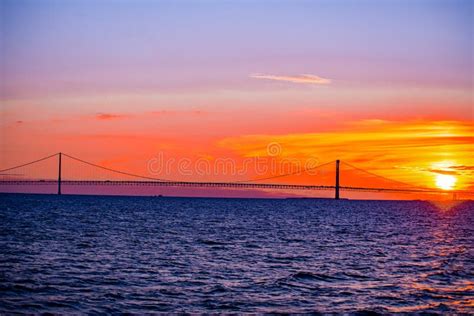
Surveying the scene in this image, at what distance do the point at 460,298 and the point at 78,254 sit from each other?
1806 centimetres

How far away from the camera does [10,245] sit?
35312mm

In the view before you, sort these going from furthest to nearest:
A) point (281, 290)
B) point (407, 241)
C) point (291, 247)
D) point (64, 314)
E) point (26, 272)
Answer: point (407, 241) < point (291, 247) < point (26, 272) < point (281, 290) < point (64, 314)

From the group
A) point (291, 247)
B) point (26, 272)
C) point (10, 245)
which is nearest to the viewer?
point (26, 272)

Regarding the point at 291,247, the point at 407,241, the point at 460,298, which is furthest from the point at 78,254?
the point at 407,241

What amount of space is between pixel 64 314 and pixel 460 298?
12.9 meters

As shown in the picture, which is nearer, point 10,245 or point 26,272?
point 26,272

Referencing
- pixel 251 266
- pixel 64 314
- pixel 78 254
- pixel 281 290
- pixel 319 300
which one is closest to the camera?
pixel 64 314

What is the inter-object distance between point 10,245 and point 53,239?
472 centimetres

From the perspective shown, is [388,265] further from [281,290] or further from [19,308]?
[19,308]

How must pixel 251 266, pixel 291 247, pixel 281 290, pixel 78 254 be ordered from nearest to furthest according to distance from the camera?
pixel 281 290 < pixel 251 266 < pixel 78 254 < pixel 291 247

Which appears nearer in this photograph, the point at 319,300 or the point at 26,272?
the point at 319,300

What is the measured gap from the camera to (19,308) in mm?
18703

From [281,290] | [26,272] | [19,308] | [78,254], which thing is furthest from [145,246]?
[19,308]

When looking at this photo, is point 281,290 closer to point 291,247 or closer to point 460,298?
point 460,298
